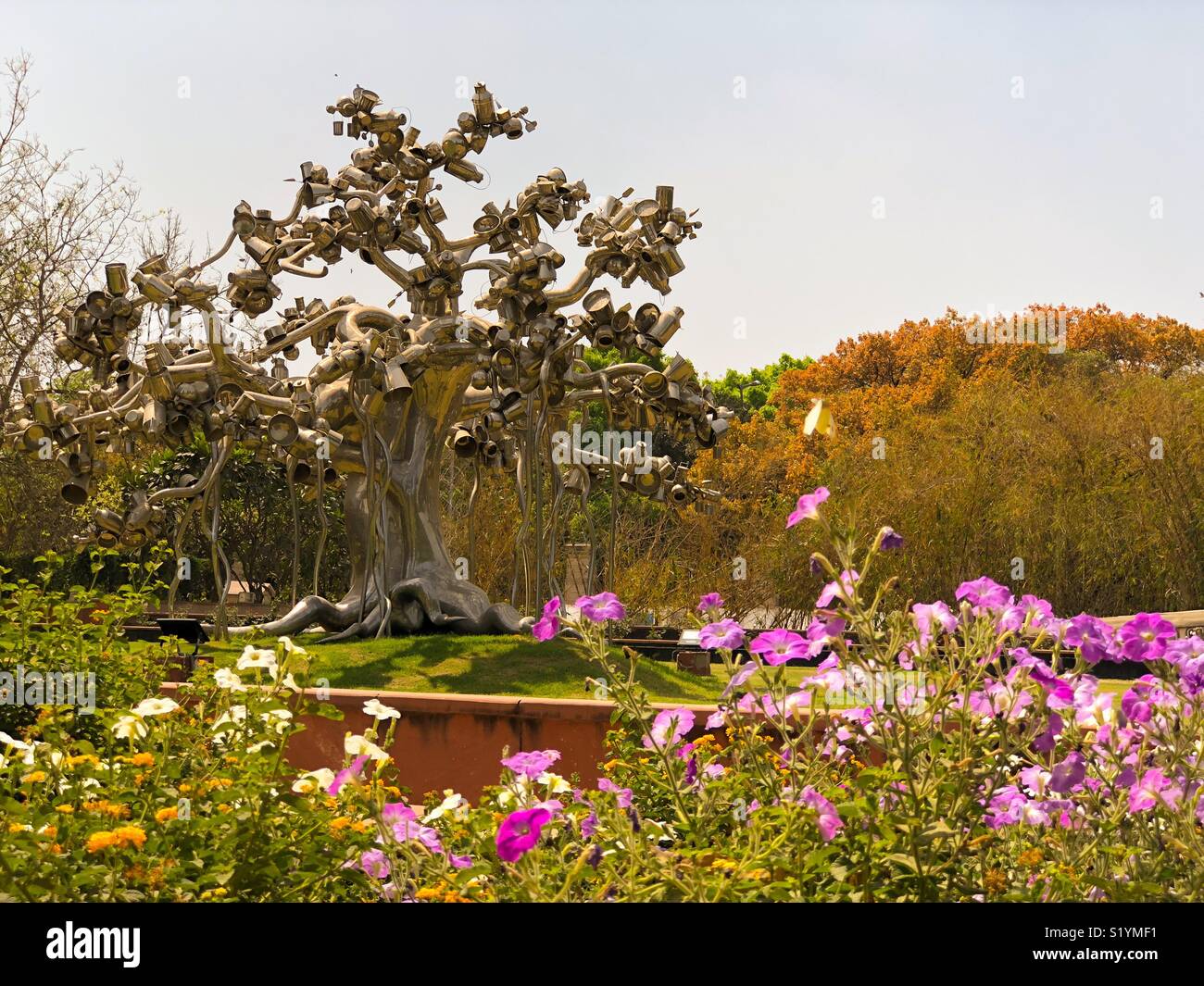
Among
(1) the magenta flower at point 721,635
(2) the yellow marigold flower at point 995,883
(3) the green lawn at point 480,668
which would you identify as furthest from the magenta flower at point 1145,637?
(3) the green lawn at point 480,668

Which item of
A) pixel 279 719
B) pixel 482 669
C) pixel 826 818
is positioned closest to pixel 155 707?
pixel 279 719

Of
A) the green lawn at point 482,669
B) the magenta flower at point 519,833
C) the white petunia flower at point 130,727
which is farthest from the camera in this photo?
the green lawn at point 482,669

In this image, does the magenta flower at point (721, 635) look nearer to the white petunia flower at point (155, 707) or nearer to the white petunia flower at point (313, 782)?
the white petunia flower at point (313, 782)

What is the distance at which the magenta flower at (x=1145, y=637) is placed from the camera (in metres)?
2.77

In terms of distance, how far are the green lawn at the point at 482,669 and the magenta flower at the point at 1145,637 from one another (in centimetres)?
550

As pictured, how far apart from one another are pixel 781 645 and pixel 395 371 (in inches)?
263

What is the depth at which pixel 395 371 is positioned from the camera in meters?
9.19

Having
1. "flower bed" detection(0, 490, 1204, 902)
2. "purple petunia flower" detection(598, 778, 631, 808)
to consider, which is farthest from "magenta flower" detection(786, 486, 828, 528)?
"purple petunia flower" detection(598, 778, 631, 808)

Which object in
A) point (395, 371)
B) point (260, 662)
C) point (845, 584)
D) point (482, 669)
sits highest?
point (395, 371)

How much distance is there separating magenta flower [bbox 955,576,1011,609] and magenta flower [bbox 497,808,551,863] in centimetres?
107

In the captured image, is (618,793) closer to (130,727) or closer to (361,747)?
(361,747)

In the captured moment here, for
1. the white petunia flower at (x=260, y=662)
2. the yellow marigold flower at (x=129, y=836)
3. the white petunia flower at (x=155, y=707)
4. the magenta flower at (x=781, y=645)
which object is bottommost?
the yellow marigold flower at (x=129, y=836)

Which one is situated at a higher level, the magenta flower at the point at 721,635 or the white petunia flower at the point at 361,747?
the magenta flower at the point at 721,635

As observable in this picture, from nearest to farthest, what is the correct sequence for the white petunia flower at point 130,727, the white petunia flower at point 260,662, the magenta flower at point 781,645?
the magenta flower at point 781,645, the white petunia flower at point 130,727, the white petunia flower at point 260,662
